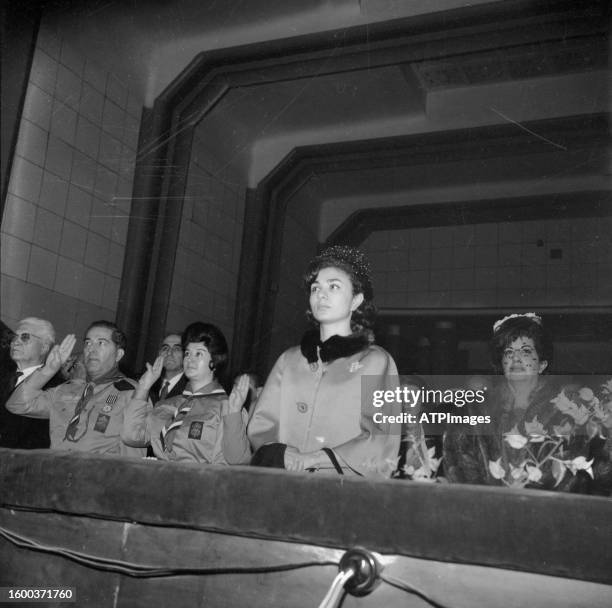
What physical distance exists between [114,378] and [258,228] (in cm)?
131

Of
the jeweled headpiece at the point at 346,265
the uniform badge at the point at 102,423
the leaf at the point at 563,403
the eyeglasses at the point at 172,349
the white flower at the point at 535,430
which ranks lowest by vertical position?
the uniform badge at the point at 102,423

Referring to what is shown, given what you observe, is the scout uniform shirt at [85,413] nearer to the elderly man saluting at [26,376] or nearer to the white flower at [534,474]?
the elderly man saluting at [26,376]

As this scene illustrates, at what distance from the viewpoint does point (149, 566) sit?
0.89m

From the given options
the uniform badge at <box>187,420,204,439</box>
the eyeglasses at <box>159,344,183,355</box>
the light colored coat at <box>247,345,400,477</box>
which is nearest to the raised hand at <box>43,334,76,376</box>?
the uniform badge at <box>187,420,204,439</box>

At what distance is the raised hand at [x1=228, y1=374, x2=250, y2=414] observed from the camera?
5.49 ft

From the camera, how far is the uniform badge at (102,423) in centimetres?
214

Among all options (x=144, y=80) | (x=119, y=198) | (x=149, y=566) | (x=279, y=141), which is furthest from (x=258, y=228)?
(x=149, y=566)

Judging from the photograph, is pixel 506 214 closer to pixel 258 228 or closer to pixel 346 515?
pixel 258 228

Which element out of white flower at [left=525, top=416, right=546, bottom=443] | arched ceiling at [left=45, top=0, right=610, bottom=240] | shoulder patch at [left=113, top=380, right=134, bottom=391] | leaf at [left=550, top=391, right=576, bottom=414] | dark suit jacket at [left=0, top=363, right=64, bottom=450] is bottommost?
dark suit jacket at [left=0, top=363, right=64, bottom=450]

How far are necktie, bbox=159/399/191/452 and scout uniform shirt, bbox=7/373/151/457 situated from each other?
89 mm

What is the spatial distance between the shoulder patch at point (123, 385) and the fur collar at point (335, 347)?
2.61 ft

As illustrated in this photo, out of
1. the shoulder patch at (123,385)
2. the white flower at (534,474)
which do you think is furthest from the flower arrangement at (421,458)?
the shoulder patch at (123,385)

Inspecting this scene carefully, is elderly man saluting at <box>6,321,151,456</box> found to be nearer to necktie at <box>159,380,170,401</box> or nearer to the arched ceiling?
necktie at <box>159,380,170,401</box>

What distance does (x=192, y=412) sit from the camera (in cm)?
206
